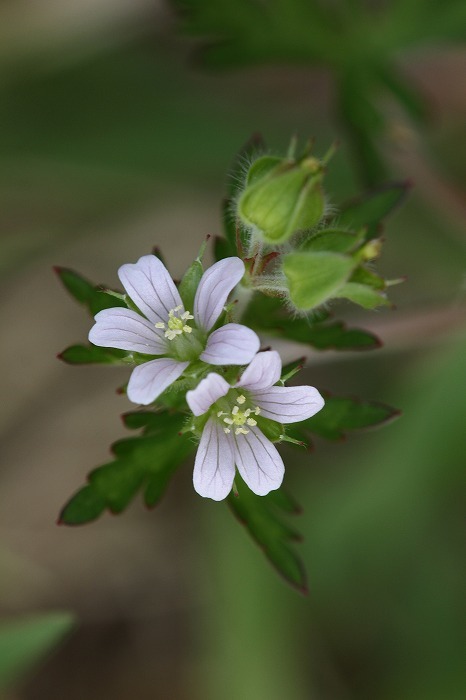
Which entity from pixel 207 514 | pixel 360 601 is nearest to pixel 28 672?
pixel 207 514

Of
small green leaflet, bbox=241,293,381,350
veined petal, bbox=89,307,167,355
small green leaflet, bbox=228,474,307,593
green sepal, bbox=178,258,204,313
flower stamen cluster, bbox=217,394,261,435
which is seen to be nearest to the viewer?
veined petal, bbox=89,307,167,355

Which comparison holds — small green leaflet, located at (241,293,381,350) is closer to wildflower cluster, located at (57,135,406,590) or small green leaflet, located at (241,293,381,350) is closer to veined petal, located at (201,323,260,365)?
wildflower cluster, located at (57,135,406,590)

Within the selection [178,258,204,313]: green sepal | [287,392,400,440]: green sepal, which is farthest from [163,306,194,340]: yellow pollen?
[287,392,400,440]: green sepal

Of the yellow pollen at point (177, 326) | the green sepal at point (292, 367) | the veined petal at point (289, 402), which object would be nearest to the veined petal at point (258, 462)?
the veined petal at point (289, 402)

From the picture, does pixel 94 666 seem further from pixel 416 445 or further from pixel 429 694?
pixel 416 445

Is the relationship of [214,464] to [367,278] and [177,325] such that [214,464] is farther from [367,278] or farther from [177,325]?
[367,278]

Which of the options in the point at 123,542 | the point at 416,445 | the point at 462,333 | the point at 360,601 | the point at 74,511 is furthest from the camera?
the point at 123,542

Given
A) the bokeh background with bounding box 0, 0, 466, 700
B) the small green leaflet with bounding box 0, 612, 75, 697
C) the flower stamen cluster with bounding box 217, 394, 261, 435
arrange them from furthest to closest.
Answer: the bokeh background with bounding box 0, 0, 466, 700 < the small green leaflet with bounding box 0, 612, 75, 697 < the flower stamen cluster with bounding box 217, 394, 261, 435
